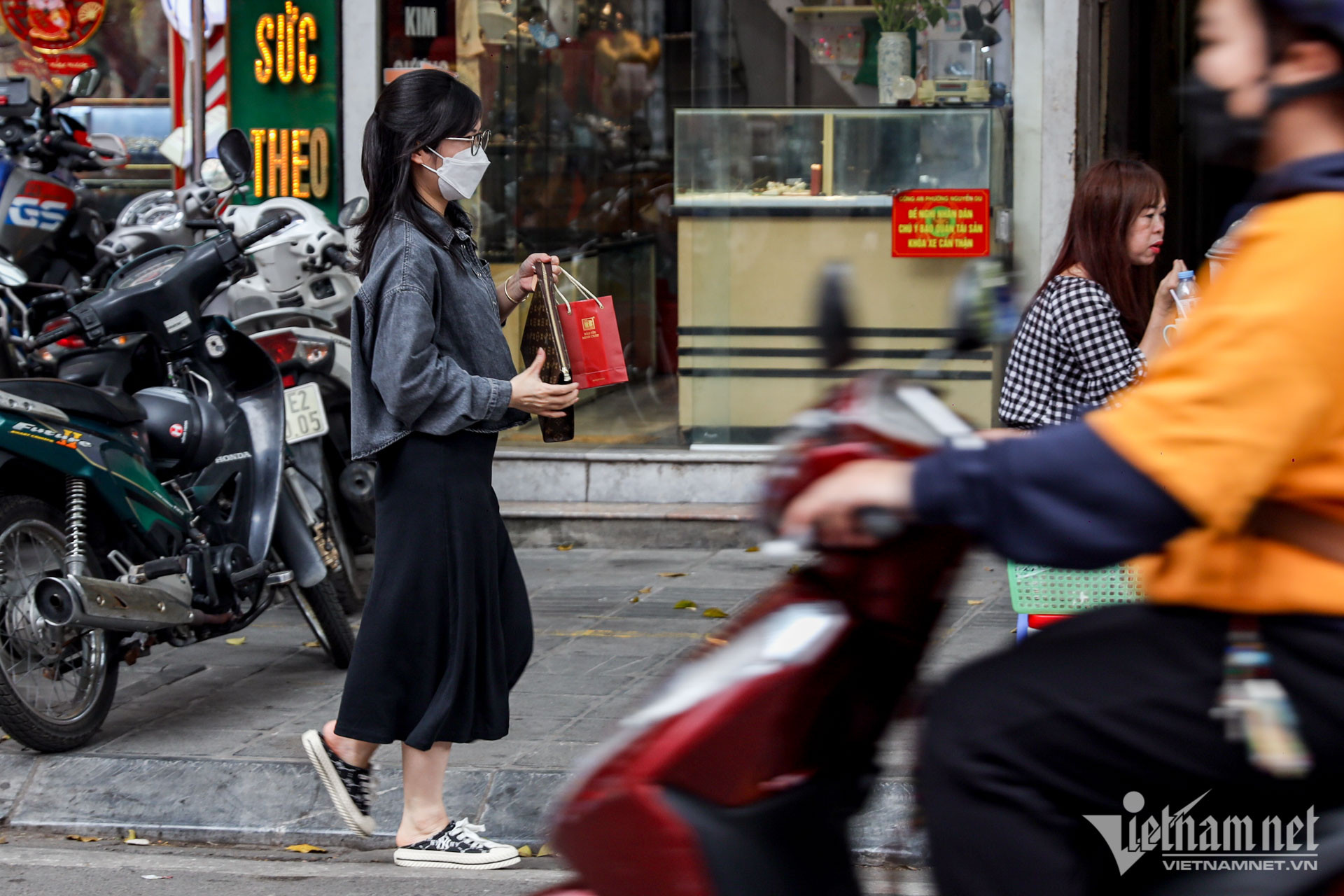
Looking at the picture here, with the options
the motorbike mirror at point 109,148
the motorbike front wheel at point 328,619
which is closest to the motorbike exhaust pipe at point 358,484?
the motorbike front wheel at point 328,619

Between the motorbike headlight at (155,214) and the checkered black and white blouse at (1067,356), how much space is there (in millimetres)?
3453

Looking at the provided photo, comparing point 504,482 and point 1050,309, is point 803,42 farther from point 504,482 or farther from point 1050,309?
point 1050,309

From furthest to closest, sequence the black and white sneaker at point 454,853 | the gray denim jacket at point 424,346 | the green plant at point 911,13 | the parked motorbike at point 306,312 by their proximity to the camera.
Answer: the green plant at point 911,13, the parked motorbike at point 306,312, the black and white sneaker at point 454,853, the gray denim jacket at point 424,346

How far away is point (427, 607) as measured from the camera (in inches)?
158

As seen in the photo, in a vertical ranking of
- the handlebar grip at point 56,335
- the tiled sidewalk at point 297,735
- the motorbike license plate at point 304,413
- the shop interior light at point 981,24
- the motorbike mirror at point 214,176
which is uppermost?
the shop interior light at point 981,24

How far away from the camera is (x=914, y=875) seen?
3.96m

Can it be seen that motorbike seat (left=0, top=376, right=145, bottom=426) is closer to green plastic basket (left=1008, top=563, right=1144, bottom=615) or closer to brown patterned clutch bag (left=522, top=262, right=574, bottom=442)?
brown patterned clutch bag (left=522, top=262, right=574, bottom=442)

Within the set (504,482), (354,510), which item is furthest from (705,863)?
(504,482)

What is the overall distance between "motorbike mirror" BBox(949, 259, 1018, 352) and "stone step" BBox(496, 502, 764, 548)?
233 inches

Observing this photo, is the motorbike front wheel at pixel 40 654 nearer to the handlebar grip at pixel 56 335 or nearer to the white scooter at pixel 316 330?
the handlebar grip at pixel 56 335

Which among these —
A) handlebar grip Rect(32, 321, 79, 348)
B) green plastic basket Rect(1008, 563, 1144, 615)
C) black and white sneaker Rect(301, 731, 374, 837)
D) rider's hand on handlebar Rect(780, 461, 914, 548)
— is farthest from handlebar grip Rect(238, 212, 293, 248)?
rider's hand on handlebar Rect(780, 461, 914, 548)

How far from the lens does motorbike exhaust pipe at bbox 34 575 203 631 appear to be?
15.2ft

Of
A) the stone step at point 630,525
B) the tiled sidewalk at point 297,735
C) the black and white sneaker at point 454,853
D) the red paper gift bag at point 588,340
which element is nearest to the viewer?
the black and white sneaker at point 454,853

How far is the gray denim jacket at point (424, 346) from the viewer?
3.87 meters
